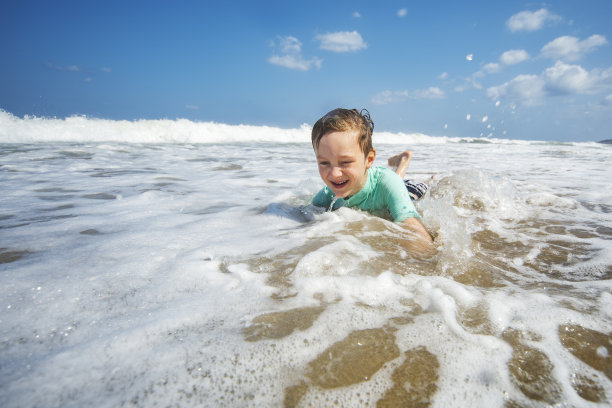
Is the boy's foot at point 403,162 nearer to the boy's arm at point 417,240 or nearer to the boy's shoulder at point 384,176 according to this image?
the boy's shoulder at point 384,176

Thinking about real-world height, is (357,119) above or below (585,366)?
above

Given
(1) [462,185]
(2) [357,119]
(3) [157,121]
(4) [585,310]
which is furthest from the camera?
(3) [157,121]

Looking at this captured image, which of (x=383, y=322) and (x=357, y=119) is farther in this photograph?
(x=357, y=119)

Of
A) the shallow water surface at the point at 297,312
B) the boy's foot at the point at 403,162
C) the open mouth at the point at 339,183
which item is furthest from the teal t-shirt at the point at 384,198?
the boy's foot at the point at 403,162

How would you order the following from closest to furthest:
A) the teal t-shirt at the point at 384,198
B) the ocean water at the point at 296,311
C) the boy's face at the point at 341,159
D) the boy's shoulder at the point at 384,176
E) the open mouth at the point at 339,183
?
the ocean water at the point at 296,311 < the boy's face at the point at 341,159 < the open mouth at the point at 339,183 < the teal t-shirt at the point at 384,198 < the boy's shoulder at the point at 384,176

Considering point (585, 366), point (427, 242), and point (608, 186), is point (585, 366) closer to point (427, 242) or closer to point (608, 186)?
point (427, 242)

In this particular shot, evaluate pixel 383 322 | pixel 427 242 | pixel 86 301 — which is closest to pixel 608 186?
pixel 427 242

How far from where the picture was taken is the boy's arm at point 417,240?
2207 mm

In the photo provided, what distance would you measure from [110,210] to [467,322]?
3.18m

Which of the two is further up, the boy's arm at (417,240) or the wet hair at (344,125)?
the wet hair at (344,125)

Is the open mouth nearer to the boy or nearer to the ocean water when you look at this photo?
the boy

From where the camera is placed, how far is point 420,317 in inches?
52.6

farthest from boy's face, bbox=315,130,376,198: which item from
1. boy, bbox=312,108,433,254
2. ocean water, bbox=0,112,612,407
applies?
ocean water, bbox=0,112,612,407

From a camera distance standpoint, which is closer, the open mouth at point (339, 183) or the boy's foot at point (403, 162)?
the open mouth at point (339, 183)
